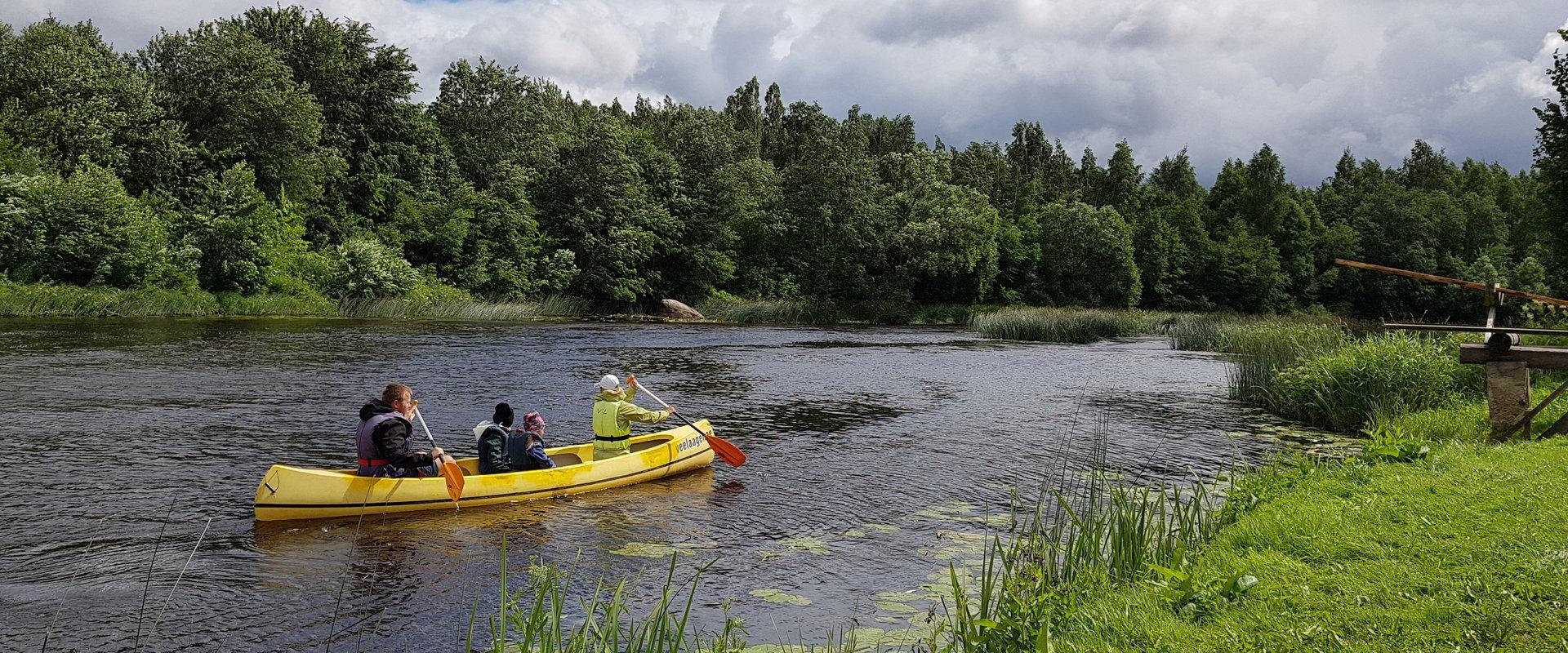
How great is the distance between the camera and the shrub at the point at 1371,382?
47.6ft

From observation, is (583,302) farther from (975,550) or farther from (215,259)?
(975,550)

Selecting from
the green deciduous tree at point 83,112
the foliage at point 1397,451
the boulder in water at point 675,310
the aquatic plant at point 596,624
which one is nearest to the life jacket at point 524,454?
the aquatic plant at point 596,624

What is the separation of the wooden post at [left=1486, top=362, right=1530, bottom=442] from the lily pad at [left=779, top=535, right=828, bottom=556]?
722 centimetres

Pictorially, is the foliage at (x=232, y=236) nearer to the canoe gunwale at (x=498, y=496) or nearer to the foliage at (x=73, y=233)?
the foliage at (x=73, y=233)

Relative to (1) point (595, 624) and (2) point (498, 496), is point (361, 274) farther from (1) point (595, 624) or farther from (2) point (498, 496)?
(1) point (595, 624)

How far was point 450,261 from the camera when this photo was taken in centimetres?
5459

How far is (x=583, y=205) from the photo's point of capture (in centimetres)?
5600

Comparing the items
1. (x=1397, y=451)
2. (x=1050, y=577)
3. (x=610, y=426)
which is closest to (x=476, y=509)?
(x=610, y=426)

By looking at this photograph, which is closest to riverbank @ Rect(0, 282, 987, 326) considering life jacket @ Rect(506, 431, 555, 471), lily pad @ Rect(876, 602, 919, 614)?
life jacket @ Rect(506, 431, 555, 471)

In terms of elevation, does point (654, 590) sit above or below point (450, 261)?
below

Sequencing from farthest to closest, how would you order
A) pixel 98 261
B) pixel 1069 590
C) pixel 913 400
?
pixel 98 261 < pixel 913 400 < pixel 1069 590

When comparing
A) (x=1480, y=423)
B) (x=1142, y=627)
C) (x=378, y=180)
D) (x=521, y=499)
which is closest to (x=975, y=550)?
(x=1142, y=627)

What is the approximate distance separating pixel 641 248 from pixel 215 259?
20.3 metres

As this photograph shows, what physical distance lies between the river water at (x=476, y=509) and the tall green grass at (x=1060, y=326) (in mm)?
13127
